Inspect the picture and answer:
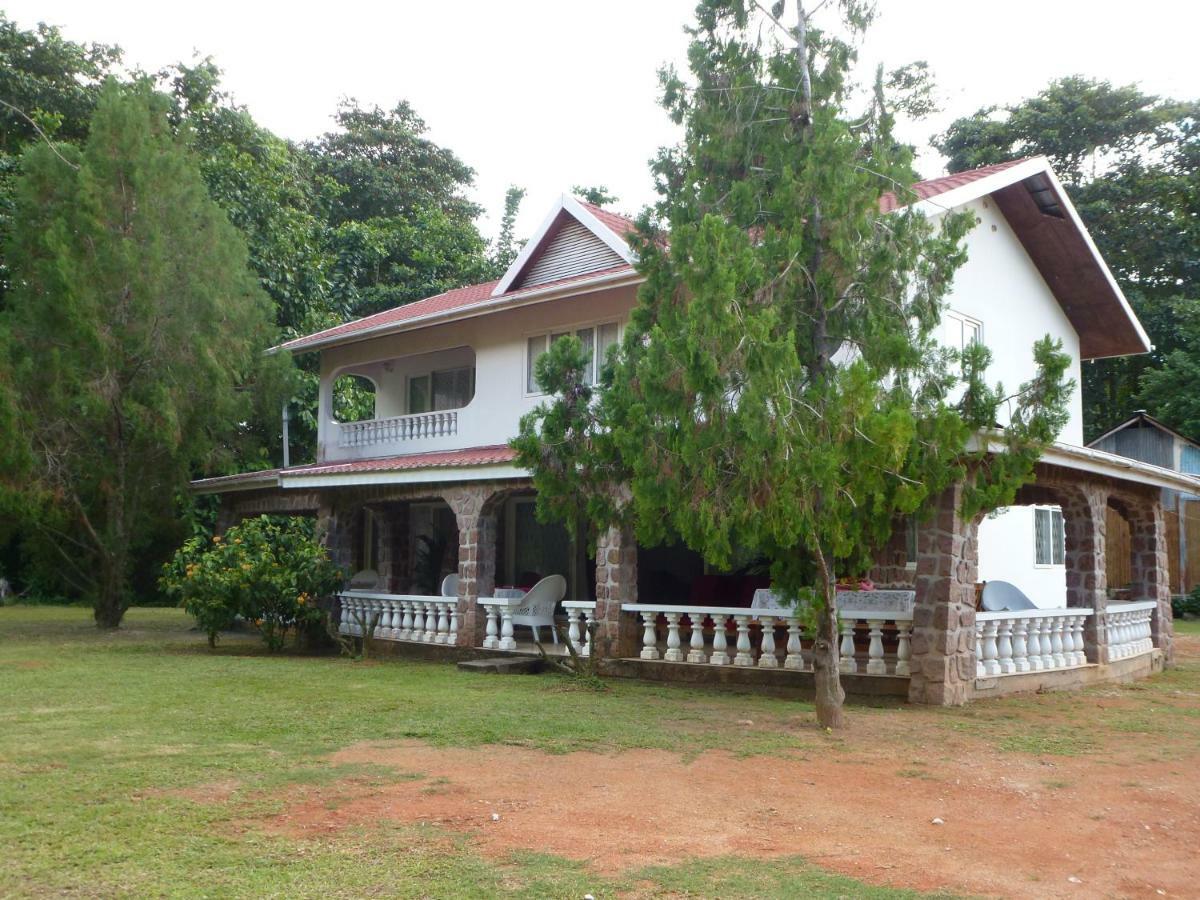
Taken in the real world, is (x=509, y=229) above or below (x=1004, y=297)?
above

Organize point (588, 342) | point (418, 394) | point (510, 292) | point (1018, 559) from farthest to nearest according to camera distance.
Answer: point (418, 394), point (1018, 559), point (510, 292), point (588, 342)

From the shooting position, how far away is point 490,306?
16.4m

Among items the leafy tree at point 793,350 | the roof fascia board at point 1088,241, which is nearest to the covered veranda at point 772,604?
the leafy tree at point 793,350

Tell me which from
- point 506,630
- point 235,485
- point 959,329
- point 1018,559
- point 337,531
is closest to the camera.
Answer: point 506,630

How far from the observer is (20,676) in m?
12.3

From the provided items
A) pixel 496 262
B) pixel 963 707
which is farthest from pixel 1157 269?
pixel 963 707

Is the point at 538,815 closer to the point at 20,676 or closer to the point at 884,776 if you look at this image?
the point at 884,776

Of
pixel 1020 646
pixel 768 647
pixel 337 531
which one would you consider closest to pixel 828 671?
pixel 768 647

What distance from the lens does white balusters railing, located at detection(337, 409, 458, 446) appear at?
1789cm

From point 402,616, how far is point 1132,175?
24741 mm

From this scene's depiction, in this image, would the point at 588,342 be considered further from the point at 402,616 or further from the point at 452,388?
the point at 402,616

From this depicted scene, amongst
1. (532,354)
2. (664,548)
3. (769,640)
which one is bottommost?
(769,640)

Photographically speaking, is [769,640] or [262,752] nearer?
[262,752]

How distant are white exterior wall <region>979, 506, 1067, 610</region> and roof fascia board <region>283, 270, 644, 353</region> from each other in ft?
21.8
